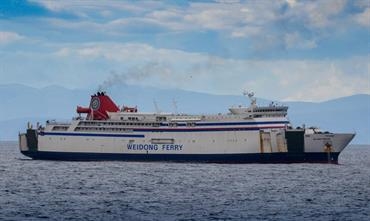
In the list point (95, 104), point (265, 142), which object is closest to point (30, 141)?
point (95, 104)

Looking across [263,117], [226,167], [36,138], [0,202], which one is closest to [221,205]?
[0,202]

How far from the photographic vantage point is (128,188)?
6762 cm

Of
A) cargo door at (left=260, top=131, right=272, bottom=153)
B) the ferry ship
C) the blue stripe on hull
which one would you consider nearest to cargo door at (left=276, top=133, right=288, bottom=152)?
the ferry ship

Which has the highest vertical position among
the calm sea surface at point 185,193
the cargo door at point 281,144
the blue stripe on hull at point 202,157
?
the cargo door at point 281,144

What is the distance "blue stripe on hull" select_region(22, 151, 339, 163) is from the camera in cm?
10169

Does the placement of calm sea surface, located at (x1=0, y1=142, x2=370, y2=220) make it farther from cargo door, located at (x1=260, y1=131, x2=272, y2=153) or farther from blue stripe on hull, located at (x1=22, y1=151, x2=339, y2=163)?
blue stripe on hull, located at (x1=22, y1=151, x2=339, y2=163)

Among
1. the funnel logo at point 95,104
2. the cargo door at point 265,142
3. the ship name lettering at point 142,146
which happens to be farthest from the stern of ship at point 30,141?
the cargo door at point 265,142

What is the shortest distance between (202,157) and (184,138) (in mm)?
3537

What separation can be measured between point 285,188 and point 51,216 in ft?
84.4

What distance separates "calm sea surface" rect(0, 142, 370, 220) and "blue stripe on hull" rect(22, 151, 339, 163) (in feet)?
17.5

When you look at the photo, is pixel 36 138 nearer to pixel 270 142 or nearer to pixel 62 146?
pixel 62 146

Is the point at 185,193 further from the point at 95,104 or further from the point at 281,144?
the point at 95,104

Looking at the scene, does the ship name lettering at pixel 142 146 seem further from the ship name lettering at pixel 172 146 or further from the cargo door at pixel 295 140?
the cargo door at pixel 295 140

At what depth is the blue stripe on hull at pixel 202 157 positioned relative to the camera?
102 m
